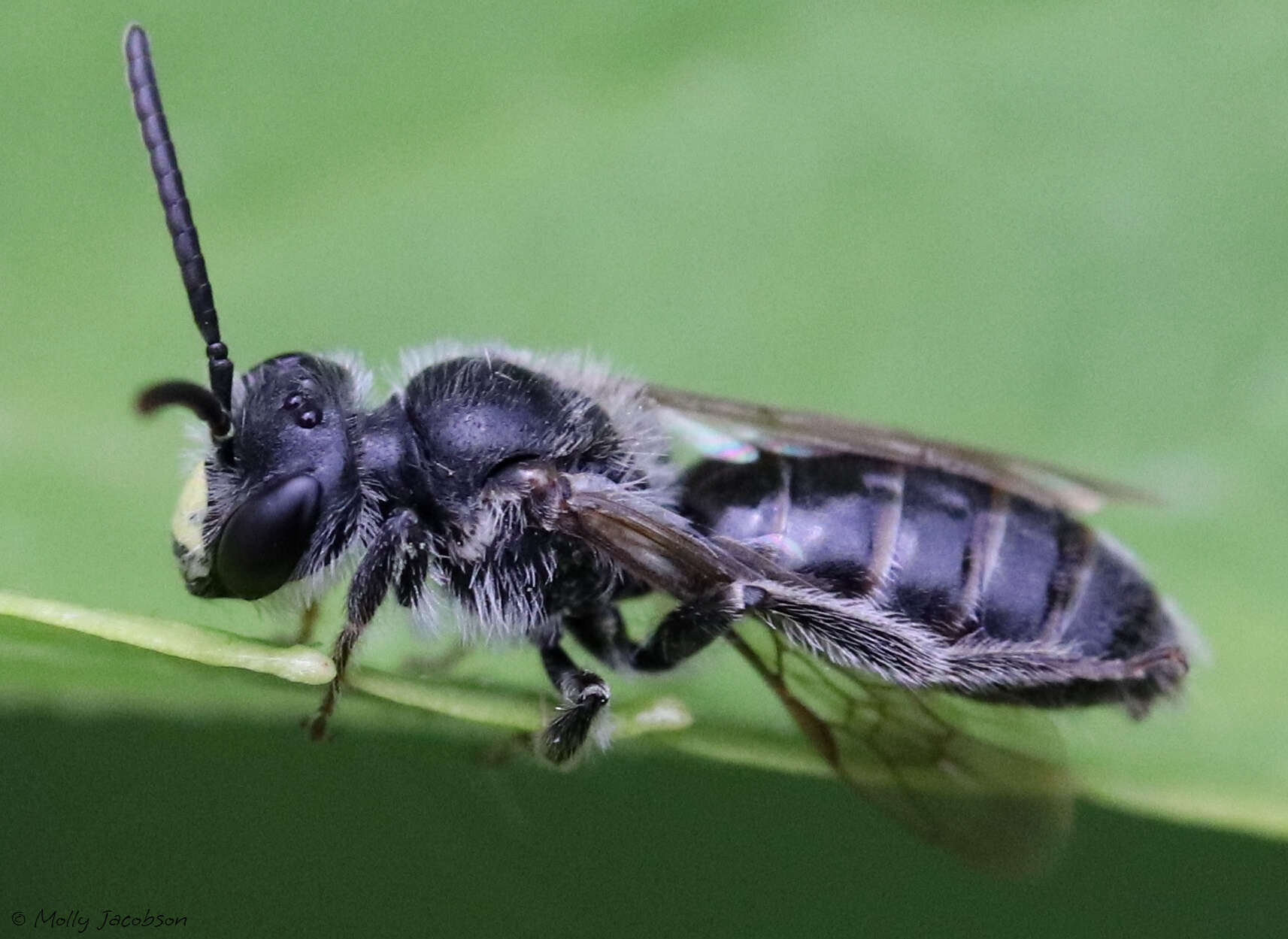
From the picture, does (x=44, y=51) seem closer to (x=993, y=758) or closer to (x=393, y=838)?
(x=393, y=838)

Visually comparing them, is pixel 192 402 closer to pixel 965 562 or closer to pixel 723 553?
pixel 723 553

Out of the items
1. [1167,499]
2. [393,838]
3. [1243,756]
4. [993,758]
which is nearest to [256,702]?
[393,838]

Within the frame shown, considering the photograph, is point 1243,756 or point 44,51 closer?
point 1243,756

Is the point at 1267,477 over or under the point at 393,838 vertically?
over

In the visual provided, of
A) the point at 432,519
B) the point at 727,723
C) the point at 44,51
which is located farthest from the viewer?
the point at 44,51

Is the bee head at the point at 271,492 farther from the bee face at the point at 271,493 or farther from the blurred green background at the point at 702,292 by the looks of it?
the blurred green background at the point at 702,292

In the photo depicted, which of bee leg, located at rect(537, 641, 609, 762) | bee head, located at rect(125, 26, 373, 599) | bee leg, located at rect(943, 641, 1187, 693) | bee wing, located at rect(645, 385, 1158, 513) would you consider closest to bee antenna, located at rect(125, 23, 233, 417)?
bee head, located at rect(125, 26, 373, 599)
